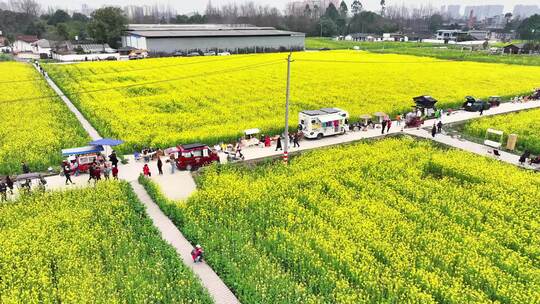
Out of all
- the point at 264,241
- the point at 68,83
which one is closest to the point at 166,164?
the point at 264,241

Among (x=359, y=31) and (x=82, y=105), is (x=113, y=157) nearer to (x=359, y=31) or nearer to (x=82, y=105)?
(x=82, y=105)

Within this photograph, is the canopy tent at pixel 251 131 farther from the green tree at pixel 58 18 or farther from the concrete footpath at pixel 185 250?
the green tree at pixel 58 18

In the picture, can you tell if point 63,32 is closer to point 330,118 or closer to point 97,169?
point 97,169

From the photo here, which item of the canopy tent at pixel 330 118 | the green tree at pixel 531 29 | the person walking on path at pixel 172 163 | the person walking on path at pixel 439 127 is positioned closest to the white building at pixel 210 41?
the canopy tent at pixel 330 118

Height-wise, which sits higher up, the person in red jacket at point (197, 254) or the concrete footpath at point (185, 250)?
the person in red jacket at point (197, 254)

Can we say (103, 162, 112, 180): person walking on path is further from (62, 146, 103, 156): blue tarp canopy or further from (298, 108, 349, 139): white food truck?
(298, 108, 349, 139): white food truck

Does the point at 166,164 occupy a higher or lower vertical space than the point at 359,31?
lower

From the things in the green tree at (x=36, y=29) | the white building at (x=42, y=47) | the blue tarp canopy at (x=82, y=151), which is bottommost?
the blue tarp canopy at (x=82, y=151)
